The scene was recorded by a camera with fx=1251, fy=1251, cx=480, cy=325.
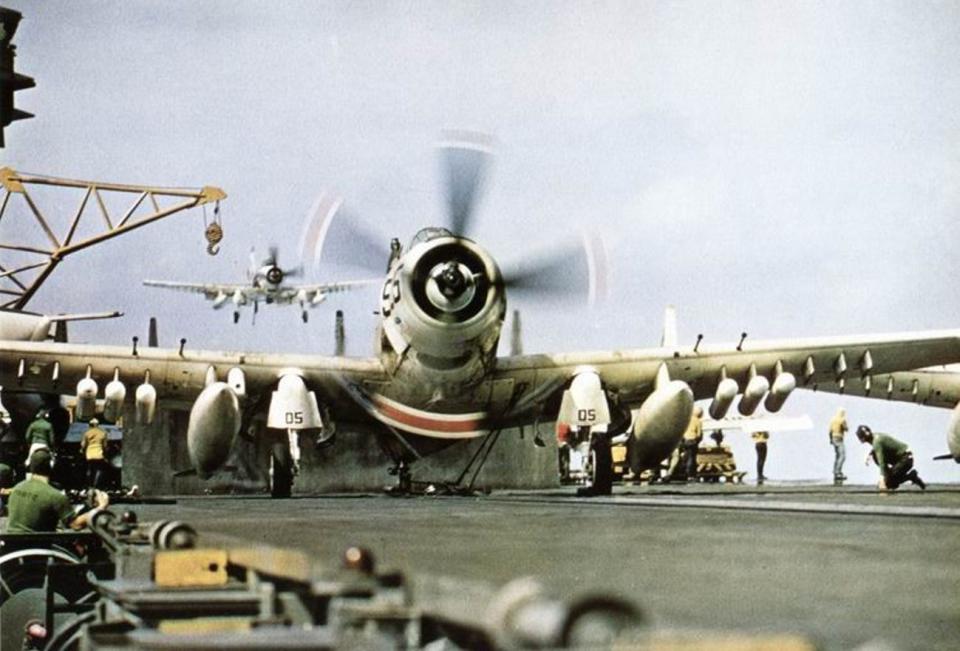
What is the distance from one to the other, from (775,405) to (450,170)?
7230 millimetres

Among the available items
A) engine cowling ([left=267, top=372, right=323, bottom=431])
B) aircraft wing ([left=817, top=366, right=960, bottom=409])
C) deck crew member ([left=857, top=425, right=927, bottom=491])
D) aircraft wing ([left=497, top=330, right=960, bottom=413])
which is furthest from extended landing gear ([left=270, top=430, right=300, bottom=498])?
aircraft wing ([left=817, top=366, right=960, bottom=409])

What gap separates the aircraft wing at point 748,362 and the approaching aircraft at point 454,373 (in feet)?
0.08

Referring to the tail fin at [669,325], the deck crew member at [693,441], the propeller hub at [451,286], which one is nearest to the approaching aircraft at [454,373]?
the propeller hub at [451,286]

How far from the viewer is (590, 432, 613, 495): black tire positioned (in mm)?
18562

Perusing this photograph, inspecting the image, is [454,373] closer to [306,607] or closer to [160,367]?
[160,367]

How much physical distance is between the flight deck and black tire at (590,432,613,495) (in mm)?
8310

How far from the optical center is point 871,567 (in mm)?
4934

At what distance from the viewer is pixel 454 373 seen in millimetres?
17812

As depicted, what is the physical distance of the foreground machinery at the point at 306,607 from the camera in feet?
8.02

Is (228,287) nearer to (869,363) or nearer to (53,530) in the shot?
(869,363)

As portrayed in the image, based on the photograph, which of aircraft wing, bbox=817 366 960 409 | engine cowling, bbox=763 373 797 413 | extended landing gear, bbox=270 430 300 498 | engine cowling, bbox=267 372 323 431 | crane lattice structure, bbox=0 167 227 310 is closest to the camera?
crane lattice structure, bbox=0 167 227 310

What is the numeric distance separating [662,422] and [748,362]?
482cm

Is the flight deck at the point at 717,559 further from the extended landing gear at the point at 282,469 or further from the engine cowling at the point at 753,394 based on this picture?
the engine cowling at the point at 753,394

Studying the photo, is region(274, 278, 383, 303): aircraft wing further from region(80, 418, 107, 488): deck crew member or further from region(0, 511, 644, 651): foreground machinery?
region(0, 511, 644, 651): foreground machinery
